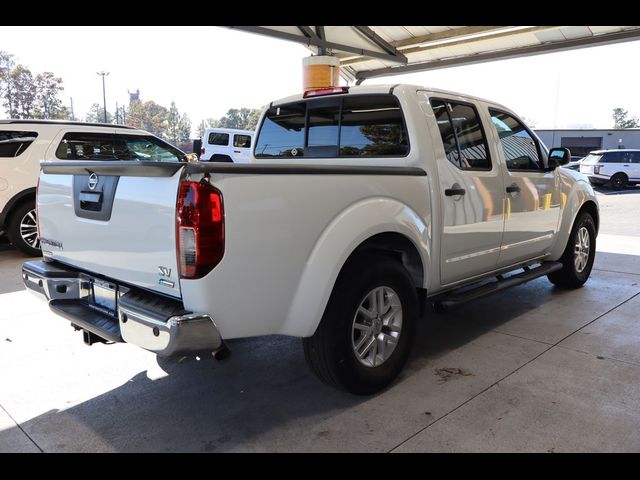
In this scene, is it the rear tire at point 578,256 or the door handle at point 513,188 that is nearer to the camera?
the door handle at point 513,188

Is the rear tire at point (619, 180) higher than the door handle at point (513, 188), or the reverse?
the door handle at point (513, 188)

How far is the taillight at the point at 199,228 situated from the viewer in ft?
7.54

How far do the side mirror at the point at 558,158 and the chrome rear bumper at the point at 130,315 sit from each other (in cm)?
390

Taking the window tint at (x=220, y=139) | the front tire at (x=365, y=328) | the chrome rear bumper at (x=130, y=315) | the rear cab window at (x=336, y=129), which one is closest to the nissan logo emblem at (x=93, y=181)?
the chrome rear bumper at (x=130, y=315)

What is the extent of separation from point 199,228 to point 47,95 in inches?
1990

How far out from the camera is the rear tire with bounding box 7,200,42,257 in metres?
7.21

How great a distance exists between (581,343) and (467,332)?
2.89 ft

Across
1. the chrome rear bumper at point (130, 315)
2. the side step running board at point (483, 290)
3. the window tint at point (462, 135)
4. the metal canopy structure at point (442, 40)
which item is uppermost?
the metal canopy structure at point (442, 40)

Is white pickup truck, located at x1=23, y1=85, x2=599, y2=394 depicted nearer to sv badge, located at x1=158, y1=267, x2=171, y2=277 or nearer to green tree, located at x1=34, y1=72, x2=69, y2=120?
sv badge, located at x1=158, y1=267, x2=171, y2=277

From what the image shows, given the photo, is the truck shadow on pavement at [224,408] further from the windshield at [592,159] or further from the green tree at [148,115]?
the green tree at [148,115]

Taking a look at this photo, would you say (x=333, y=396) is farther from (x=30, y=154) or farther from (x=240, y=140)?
(x=240, y=140)

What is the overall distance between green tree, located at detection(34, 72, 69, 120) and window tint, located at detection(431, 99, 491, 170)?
4692 cm
